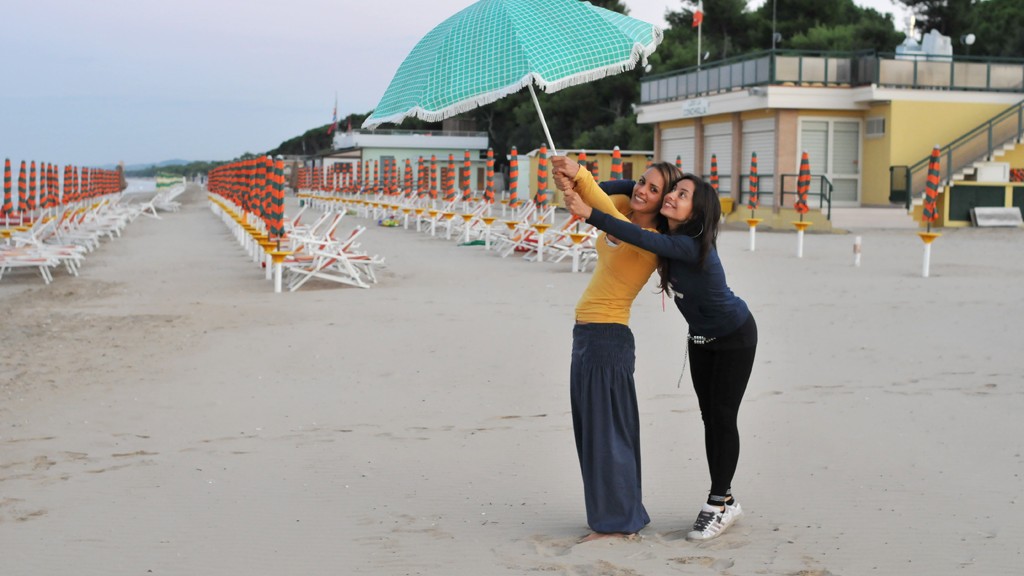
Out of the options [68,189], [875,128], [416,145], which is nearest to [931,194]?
[875,128]

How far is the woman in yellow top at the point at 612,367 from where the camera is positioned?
3.91 meters

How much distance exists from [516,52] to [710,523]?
186 cm

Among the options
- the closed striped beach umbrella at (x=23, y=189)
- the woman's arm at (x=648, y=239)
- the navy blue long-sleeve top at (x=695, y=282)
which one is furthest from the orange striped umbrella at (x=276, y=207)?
the closed striped beach umbrella at (x=23, y=189)

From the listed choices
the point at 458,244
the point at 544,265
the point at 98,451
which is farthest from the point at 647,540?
the point at 458,244

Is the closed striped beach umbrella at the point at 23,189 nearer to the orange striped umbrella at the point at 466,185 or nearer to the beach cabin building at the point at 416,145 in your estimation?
the orange striped umbrella at the point at 466,185

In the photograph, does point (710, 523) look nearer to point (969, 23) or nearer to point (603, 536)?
point (603, 536)

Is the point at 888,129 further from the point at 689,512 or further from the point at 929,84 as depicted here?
the point at 689,512

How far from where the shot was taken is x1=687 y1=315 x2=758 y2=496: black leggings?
401cm

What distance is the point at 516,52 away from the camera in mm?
4016

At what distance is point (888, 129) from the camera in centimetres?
2850

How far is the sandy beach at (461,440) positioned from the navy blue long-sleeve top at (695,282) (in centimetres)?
82

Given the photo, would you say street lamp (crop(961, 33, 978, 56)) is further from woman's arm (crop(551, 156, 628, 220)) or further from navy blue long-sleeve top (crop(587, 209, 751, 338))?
woman's arm (crop(551, 156, 628, 220))

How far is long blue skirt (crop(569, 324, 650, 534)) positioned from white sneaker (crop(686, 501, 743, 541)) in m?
0.23

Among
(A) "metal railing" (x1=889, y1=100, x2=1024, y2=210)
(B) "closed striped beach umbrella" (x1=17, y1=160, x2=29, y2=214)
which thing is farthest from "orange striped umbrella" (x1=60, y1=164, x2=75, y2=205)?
(A) "metal railing" (x1=889, y1=100, x2=1024, y2=210)
